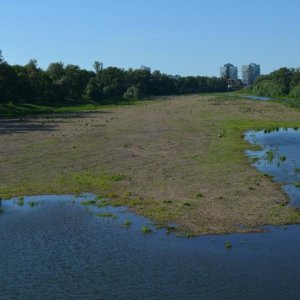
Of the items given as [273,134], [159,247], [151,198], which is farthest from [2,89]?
[159,247]

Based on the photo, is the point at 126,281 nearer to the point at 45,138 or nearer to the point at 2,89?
the point at 45,138

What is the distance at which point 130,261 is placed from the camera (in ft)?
55.5

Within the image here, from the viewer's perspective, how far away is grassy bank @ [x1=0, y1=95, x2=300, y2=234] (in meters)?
22.4

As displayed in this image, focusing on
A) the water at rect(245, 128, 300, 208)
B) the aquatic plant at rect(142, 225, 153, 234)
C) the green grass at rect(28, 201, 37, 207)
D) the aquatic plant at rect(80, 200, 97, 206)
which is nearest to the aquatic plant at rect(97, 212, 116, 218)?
the aquatic plant at rect(80, 200, 97, 206)

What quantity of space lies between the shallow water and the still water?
1.1 inches

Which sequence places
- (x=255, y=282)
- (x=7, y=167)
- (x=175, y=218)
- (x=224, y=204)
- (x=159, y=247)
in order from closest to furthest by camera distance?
(x=255, y=282) → (x=159, y=247) → (x=175, y=218) → (x=224, y=204) → (x=7, y=167)

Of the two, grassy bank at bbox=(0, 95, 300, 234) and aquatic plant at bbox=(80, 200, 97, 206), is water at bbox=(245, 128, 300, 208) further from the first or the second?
aquatic plant at bbox=(80, 200, 97, 206)

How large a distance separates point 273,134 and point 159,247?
41499 millimetres

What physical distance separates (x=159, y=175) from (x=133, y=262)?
47.9ft

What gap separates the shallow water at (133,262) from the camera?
14.6 meters

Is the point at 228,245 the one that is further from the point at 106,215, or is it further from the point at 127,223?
the point at 106,215

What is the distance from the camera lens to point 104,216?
874 inches

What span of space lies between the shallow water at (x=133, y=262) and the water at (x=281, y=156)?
25.3 ft

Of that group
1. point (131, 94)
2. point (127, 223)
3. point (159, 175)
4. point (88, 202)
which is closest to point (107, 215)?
point (127, 223)
